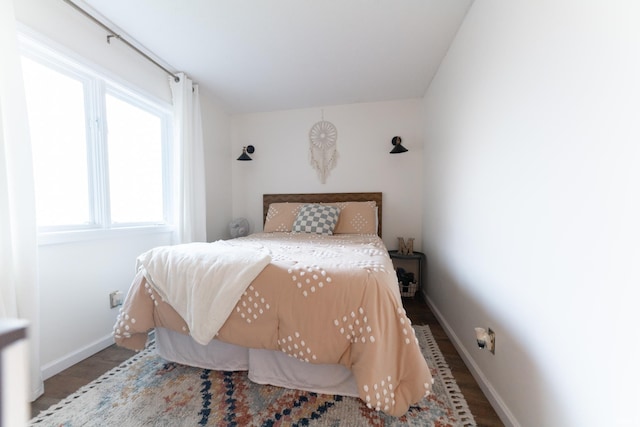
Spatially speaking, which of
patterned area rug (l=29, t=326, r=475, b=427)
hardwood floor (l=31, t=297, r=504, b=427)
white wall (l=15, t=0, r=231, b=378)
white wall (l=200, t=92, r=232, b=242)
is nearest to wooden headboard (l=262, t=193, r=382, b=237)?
white wall (l=200, t=92, r=232, b=242)

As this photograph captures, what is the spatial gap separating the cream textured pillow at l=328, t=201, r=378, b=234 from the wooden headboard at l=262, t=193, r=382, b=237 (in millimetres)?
236

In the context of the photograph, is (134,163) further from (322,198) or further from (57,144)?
(322,198)

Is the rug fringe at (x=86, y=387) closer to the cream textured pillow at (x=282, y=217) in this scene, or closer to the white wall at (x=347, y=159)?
the cream textured pillow at (x=282, y=217)

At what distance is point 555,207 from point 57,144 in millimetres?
2666

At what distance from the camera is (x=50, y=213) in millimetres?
1548

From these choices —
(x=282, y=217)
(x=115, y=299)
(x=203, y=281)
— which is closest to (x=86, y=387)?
(x=115, y=299)

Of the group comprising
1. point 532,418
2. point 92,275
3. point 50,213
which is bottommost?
point 532,418

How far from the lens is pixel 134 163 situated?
213cm

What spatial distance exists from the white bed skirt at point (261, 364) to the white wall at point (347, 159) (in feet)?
6.80

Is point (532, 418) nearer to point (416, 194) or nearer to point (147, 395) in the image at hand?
point (147, 395)

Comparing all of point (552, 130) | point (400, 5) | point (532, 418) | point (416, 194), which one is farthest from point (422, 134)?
point (532, 418)

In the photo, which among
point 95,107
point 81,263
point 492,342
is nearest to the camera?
point 492,342

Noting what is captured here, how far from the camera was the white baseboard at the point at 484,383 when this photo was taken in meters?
1.10

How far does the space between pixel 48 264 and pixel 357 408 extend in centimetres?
198
